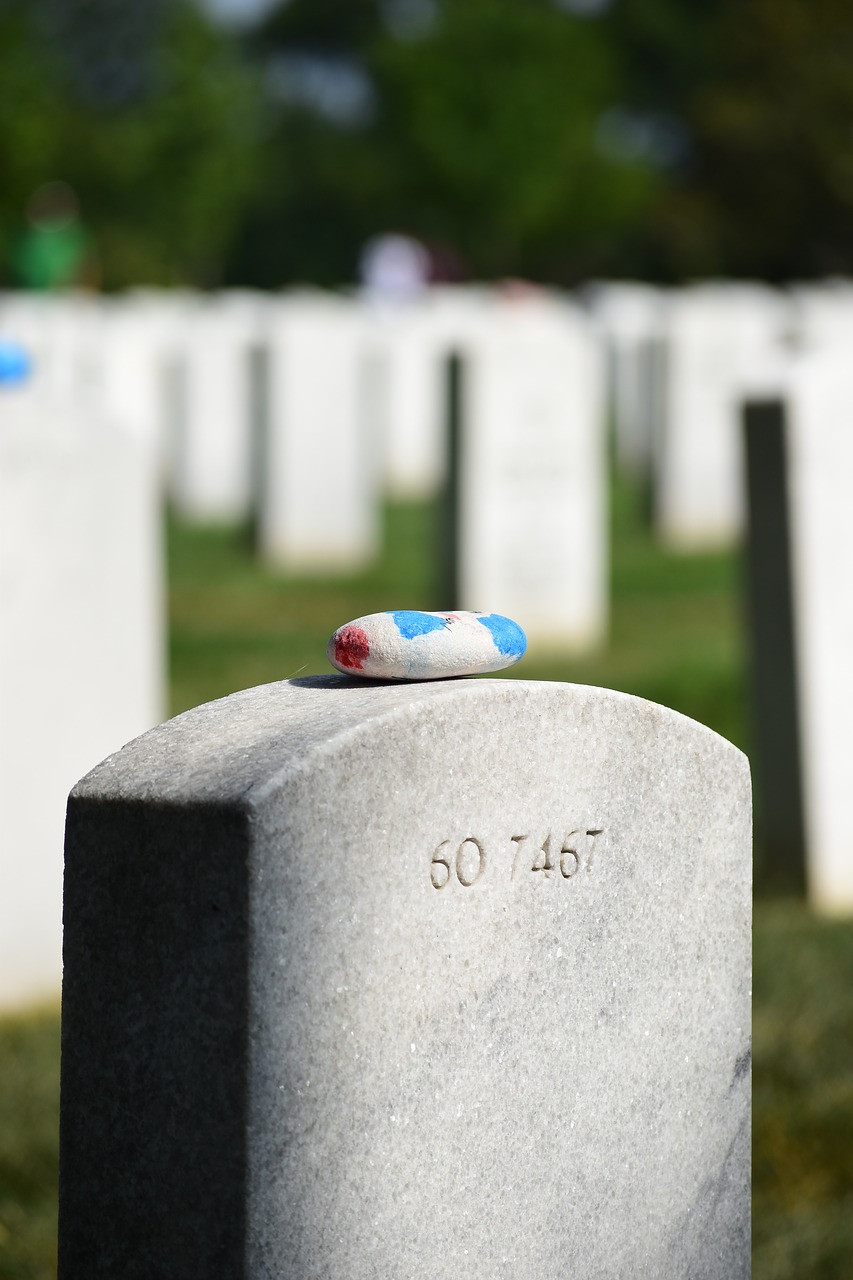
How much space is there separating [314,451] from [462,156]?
27.2 m

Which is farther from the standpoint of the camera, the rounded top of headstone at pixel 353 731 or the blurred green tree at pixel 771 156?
the blurred green tree at pixel 771 156

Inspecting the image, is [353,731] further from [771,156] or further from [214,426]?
[771,156]

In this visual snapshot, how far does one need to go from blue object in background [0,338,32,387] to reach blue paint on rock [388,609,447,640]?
2531mm

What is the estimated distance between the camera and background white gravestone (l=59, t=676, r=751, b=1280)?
174 centimetres

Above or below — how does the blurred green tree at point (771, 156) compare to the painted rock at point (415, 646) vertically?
above

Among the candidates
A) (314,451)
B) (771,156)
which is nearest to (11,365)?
(314,451)

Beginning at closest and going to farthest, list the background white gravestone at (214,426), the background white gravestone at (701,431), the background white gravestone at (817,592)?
the background white gravestone at (817,592) < the background white gravestone at (701,431) < the background white gravestone at (214,426)

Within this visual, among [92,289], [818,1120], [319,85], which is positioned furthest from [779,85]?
[818,1120]

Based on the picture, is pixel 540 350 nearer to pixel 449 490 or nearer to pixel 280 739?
pixel 449 490

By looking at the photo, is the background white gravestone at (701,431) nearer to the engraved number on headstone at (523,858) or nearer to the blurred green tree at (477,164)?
the engraved number on headstone at (523,858)

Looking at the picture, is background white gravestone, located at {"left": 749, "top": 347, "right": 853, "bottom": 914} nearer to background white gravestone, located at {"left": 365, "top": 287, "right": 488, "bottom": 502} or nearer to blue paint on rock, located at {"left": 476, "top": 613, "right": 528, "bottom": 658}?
blue paint on rock, located at {"left": 476, "top": 613, "right": 528, "bottom": 658}

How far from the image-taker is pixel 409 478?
15.4m

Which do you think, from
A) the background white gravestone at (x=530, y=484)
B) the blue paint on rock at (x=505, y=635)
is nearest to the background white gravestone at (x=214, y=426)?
the background white gravestone at (x=530, y=484)

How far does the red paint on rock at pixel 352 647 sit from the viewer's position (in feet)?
6.48
